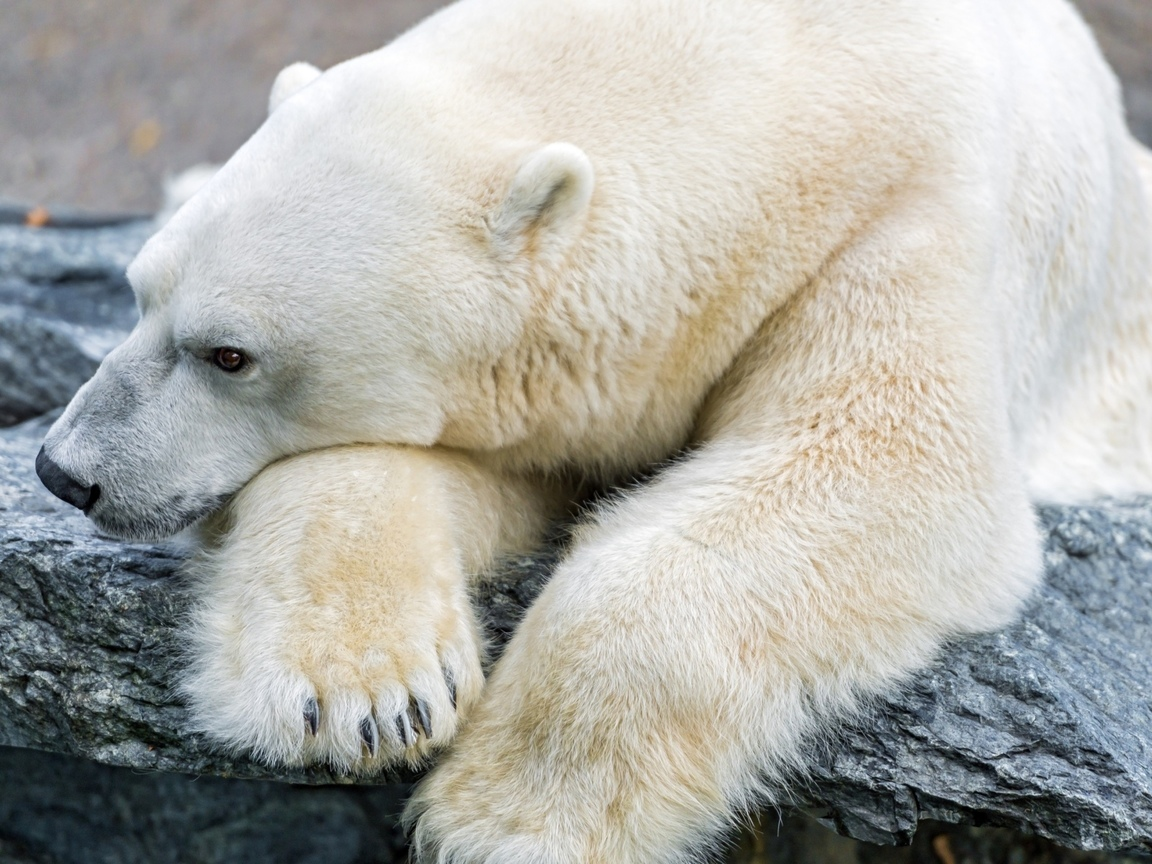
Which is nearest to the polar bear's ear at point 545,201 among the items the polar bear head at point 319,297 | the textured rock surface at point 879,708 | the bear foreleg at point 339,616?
the polar bear head at point 319,297

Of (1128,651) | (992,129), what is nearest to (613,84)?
(992,129)

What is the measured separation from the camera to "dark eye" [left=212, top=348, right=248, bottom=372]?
2.29m

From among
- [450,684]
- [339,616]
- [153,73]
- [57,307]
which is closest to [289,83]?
[339,616]

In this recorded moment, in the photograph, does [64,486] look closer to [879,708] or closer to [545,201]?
[545,201]

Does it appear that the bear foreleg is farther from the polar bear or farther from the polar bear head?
the polar bear head

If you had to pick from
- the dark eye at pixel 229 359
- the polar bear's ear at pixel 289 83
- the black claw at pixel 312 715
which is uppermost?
the polar bear's ear at pixel 289 83

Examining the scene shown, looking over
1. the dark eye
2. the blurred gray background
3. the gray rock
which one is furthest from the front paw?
the blurred gray background

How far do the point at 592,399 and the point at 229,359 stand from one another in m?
0.68

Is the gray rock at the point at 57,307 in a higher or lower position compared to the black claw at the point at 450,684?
higher

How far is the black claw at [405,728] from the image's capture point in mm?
2051

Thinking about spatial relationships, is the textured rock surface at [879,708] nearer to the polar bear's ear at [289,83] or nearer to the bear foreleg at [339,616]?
the bear foreleg at [339,616]

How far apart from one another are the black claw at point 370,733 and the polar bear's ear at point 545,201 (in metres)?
0.86

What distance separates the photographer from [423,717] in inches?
81.5

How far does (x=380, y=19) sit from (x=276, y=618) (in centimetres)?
748
